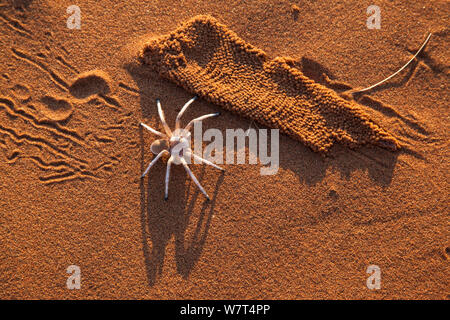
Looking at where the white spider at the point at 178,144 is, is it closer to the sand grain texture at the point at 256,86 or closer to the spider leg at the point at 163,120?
A: the spider leg at the point at 163,120

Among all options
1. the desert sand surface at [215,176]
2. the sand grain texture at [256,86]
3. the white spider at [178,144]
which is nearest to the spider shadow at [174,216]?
the desert sand surface at [215,176]

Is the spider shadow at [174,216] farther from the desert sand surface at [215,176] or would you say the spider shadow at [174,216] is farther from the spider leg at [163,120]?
the spider leg at [163,120]

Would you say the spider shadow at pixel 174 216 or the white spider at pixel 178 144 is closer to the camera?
the white spider at pixel 178 144

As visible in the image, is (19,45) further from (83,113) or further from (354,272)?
(354,272)

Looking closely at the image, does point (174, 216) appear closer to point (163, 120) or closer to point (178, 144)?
point (178, 144)

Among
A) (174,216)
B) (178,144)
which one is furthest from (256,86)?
(174,216)

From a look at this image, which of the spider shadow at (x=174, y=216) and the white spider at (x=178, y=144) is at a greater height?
the white spider at (x=178, y=144)

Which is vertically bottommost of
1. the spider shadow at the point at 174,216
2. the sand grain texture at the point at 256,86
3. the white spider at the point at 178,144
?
the spider shadow at the point at 174,216

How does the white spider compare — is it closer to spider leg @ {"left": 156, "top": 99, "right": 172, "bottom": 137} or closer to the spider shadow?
spider leg @ {"left": 156, "top": 99, "right": 172, "bottom": 137}
